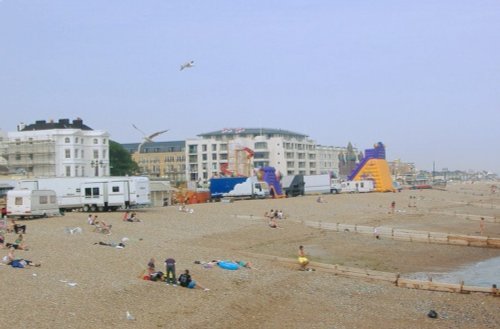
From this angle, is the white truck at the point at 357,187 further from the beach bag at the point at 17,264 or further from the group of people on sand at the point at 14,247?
the beach bag at the point at 17,264

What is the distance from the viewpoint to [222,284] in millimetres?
20078

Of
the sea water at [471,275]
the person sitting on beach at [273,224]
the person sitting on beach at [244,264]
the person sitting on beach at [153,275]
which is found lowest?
the sea water at [471,275]

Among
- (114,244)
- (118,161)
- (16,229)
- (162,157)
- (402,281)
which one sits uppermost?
(162,157)

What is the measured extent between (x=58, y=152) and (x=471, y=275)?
61.0m

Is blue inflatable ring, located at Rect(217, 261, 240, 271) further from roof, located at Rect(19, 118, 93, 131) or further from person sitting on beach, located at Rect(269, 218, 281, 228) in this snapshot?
roof, located at Rect(19, 118, 93, 131)

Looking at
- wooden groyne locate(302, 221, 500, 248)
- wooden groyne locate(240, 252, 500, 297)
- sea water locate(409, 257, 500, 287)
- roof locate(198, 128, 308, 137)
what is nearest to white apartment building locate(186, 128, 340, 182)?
roof locate(198, 128, 308, 137)

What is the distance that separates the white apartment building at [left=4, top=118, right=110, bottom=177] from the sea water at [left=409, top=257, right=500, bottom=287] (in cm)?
5426

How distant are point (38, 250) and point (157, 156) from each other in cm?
12363

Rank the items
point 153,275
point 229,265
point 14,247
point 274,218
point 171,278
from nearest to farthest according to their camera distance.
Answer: point 153,275 → point 171,278 → point 14,247 → point 229,265 → point 274,218

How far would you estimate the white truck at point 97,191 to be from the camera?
42.8 m

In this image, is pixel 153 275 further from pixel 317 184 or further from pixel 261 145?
pixel 261 145

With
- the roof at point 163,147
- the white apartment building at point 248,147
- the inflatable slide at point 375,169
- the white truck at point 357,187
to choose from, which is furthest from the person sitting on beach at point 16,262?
the roof at point 163,147

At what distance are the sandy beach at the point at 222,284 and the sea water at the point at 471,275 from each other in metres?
1.03

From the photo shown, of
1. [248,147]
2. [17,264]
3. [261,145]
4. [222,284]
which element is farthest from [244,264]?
[261,145]
